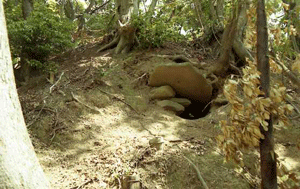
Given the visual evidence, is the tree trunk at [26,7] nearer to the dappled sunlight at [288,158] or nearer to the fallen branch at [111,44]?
the fallen branch at [111,44]

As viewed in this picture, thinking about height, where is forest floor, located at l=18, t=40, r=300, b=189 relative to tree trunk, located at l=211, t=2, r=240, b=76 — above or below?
below

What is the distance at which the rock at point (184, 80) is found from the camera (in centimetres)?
608

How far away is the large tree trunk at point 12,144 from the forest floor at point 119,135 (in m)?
1.49

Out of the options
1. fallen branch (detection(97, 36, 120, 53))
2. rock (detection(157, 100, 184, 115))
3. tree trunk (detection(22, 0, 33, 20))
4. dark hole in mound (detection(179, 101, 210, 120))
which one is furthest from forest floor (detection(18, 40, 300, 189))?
tree trunk (detection(22, 0, 33, 20))

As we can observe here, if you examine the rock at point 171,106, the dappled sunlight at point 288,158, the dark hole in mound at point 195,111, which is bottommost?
the dappled sunlight at point 288,158

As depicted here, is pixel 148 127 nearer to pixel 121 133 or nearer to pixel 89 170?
pixel 121 133

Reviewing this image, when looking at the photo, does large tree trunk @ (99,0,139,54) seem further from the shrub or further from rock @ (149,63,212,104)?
rock @ (149,63,212,104)

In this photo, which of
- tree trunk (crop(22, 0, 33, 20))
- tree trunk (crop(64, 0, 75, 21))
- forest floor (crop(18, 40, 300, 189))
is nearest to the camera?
forest floor (crop(18, 40, 300, 189))

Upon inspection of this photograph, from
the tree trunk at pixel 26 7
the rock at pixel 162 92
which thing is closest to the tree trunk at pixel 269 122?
the rock at pixel 162 92

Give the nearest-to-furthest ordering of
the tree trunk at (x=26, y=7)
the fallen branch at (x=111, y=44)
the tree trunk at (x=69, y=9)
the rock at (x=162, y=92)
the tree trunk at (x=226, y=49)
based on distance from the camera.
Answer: the tree trunk at (x=226, y=49) < the rock at (x=162, y=92) < the fallen branch at (x=111, y=44) < the tree trunk at (x=26, y=7) < the tree trunk at (x=69, y=9)

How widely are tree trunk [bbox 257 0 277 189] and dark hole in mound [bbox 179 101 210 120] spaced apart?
12.5ft

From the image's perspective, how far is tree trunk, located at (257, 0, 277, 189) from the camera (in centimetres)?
257

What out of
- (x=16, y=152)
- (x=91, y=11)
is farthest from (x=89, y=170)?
(x=91, y=11)

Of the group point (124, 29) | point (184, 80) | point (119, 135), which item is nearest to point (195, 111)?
point (184, 80)
